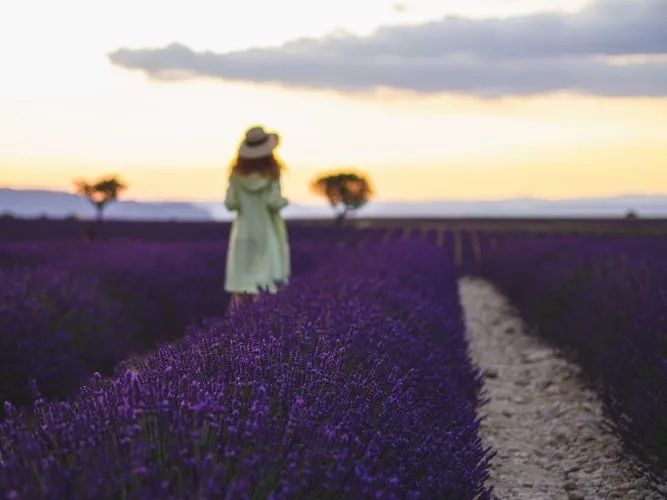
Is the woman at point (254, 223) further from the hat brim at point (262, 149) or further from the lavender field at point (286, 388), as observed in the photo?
the lavender field at point (286, 388)

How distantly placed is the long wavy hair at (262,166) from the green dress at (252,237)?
73 mm

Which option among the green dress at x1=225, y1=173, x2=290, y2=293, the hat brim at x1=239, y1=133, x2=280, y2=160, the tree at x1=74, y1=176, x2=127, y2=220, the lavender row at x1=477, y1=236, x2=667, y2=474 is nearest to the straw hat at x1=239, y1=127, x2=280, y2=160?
the hat brim at x1=239, y1=133, x2=280, y2=160

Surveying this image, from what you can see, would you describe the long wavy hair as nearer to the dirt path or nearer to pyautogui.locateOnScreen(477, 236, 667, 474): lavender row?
the dirt path

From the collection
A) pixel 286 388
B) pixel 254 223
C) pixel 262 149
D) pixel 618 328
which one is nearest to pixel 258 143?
pixel 262 149

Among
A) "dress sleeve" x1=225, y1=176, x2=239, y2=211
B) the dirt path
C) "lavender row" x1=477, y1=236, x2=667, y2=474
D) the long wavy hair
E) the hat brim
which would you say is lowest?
the dirt path

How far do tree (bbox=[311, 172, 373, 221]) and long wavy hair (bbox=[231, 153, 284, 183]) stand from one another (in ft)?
139

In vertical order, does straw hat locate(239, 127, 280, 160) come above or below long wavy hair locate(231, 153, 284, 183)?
above

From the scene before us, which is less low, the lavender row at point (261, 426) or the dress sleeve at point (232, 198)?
the dress sleeve at point (232, 198)

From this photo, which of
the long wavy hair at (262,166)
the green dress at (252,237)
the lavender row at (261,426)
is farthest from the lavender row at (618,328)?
the long wavy hair at (262,166)

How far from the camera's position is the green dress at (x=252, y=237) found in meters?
7.54

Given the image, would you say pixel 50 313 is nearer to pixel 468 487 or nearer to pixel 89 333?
pixel 89 333

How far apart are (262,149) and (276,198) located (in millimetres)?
472

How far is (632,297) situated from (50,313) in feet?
13.0

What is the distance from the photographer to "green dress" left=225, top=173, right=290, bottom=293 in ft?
24.7
